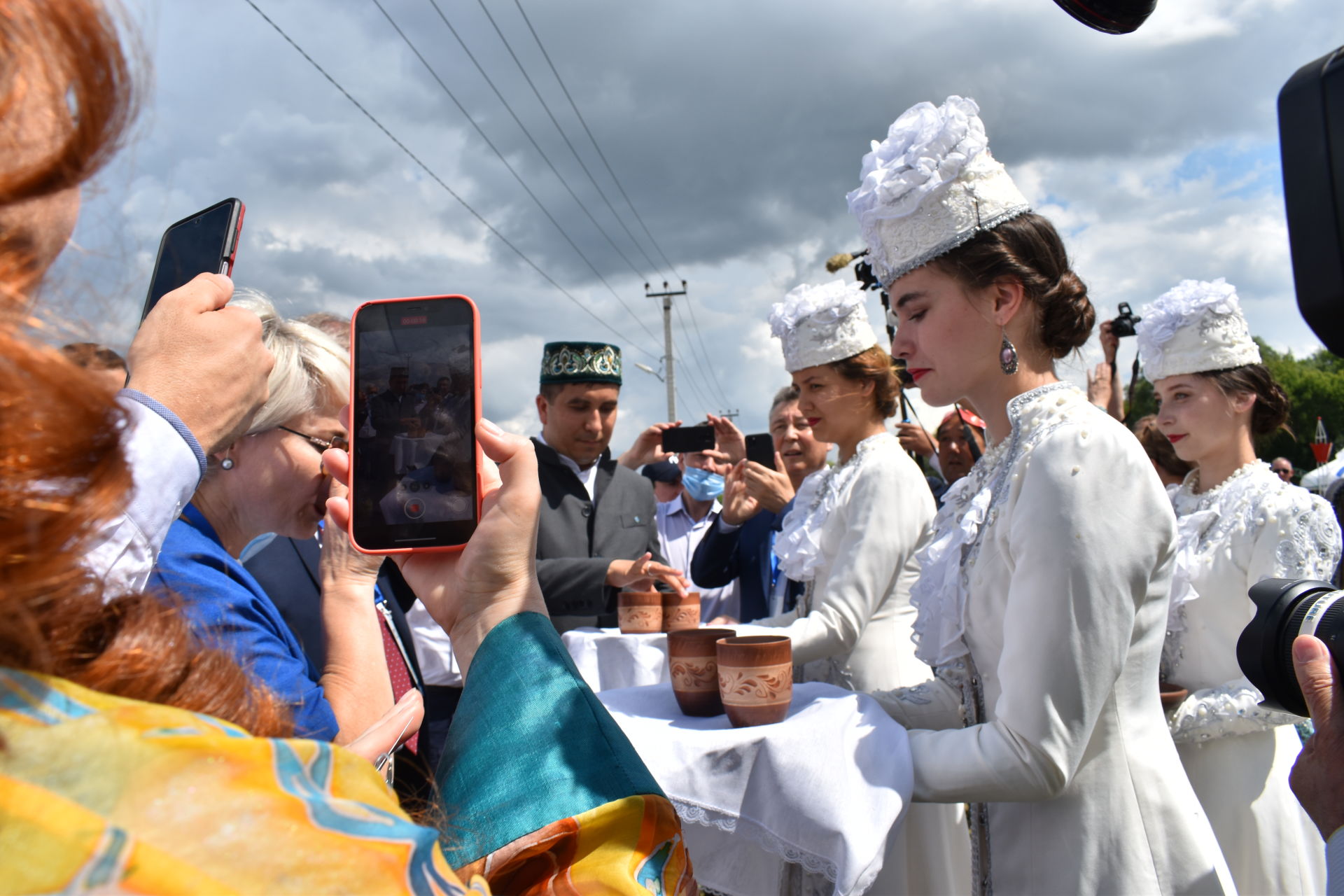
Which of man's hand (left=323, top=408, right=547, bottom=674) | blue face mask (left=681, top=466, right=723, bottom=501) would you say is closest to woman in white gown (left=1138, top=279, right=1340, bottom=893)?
man's hand (left=323, top=408, right=547, bottom=674)

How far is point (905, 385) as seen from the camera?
3.71 meters

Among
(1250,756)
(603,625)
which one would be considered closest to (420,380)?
(1250,756)

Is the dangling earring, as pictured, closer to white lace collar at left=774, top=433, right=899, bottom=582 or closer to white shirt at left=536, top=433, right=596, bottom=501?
white lace collar at left=774, top=433, right=899, bottom=582

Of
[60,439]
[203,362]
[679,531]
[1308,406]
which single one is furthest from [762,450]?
[1308,406]

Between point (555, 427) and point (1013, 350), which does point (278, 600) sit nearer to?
point (1013, 350)

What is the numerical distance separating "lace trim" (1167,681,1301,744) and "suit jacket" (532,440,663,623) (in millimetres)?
2329

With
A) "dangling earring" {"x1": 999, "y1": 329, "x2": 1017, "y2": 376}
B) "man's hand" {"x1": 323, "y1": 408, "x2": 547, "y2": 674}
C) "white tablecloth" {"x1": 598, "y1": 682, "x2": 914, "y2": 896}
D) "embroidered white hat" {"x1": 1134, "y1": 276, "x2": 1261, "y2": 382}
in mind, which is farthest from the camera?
"embroidered white hat" {"x1": 1134, "y1": 276, "x2": 1261, "y2": 382}

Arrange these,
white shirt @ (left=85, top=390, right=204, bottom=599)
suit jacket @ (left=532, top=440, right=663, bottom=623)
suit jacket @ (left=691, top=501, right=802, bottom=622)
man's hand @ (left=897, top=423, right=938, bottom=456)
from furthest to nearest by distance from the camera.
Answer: man's hand @ (left=897, top=423, right=938, bottom=456) < suit jacket @ (left=691, top=501, right=802, bottom=622) < suit jacket @ (left=532, top=440, right=663, bottom=623) < white shirt @ (left=85, top=390, right=204, bottom=599)

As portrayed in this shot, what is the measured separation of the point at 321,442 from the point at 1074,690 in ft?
5.63

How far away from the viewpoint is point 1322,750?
4.24 ft

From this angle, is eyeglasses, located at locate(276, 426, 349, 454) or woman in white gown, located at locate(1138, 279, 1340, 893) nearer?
eyeglasses, located at locate(276, 426, 349, 454)

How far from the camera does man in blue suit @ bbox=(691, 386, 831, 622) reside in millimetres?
4465

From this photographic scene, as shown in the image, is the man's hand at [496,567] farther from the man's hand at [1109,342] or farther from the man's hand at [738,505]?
the man's hand at [1109,342]

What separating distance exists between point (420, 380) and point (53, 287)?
0.87 m
